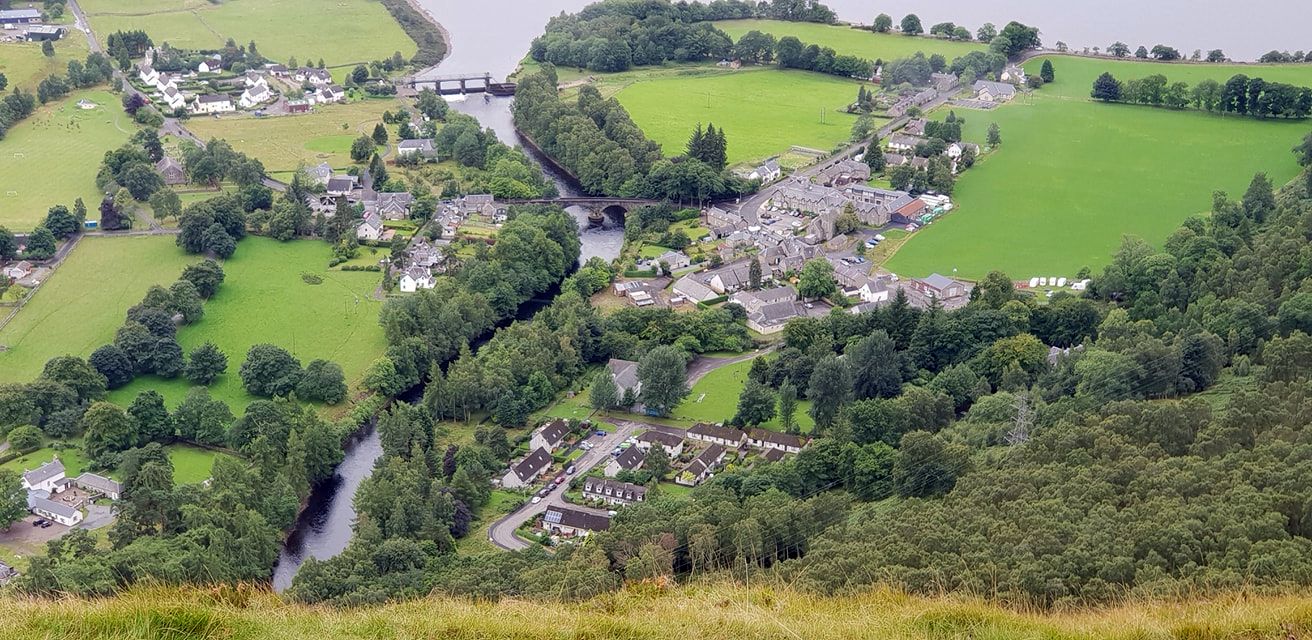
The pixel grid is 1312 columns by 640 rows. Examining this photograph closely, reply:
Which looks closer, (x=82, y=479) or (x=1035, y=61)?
(x=82, y=479)

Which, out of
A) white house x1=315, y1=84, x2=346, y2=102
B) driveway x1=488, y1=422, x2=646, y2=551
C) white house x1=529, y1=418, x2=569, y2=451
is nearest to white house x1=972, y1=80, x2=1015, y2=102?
white house x1=315, y1=84, x2=346, y2=102

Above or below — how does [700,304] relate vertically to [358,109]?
below

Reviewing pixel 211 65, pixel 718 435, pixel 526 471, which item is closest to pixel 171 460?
pixel 526 471

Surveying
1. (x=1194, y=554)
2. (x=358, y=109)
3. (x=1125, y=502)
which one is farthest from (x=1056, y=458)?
(x=358, y=109)

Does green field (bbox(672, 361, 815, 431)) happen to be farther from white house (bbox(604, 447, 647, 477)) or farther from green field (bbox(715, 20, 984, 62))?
green field (bbox(715, 20, 984, 62))

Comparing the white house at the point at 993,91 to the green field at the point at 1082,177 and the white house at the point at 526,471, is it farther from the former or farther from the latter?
the white house at the point at 526,471

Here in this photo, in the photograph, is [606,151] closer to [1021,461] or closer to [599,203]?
[599,203]

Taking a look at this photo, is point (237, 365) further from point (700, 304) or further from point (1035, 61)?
point (1035, 61)
